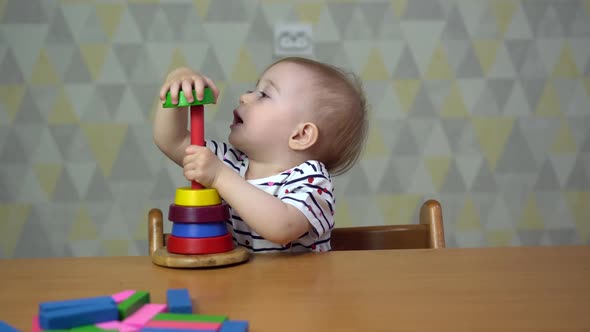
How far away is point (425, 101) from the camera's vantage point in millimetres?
2465

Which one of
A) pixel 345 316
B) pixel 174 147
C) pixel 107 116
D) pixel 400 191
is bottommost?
pixel 345 316

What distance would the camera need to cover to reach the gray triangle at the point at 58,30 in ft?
7.80

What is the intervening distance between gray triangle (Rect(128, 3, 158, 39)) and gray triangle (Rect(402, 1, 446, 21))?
35.7 inches

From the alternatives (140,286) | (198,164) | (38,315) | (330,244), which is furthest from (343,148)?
(38,315)

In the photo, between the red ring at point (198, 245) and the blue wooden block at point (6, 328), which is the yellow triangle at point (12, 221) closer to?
the red ring at point (198, 245)

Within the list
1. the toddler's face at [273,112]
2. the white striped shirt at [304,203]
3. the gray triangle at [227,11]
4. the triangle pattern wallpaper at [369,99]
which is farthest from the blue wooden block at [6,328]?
the gray triangle at [227,11]

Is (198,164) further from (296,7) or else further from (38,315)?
(296,7)

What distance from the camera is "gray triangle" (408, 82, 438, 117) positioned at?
8.08ft

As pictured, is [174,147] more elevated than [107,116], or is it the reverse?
[107,116]

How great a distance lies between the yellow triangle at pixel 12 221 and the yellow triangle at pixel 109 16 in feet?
2.29

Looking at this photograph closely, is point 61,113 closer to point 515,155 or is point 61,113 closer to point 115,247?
point 115,247

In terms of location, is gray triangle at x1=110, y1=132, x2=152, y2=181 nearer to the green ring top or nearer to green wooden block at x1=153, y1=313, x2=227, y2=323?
the green ring top

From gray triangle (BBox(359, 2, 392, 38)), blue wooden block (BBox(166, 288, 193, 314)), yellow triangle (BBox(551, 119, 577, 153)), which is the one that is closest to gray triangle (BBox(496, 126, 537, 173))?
yellow triangle (BBox(551, 119, 577, 153))

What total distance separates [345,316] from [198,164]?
361mm
